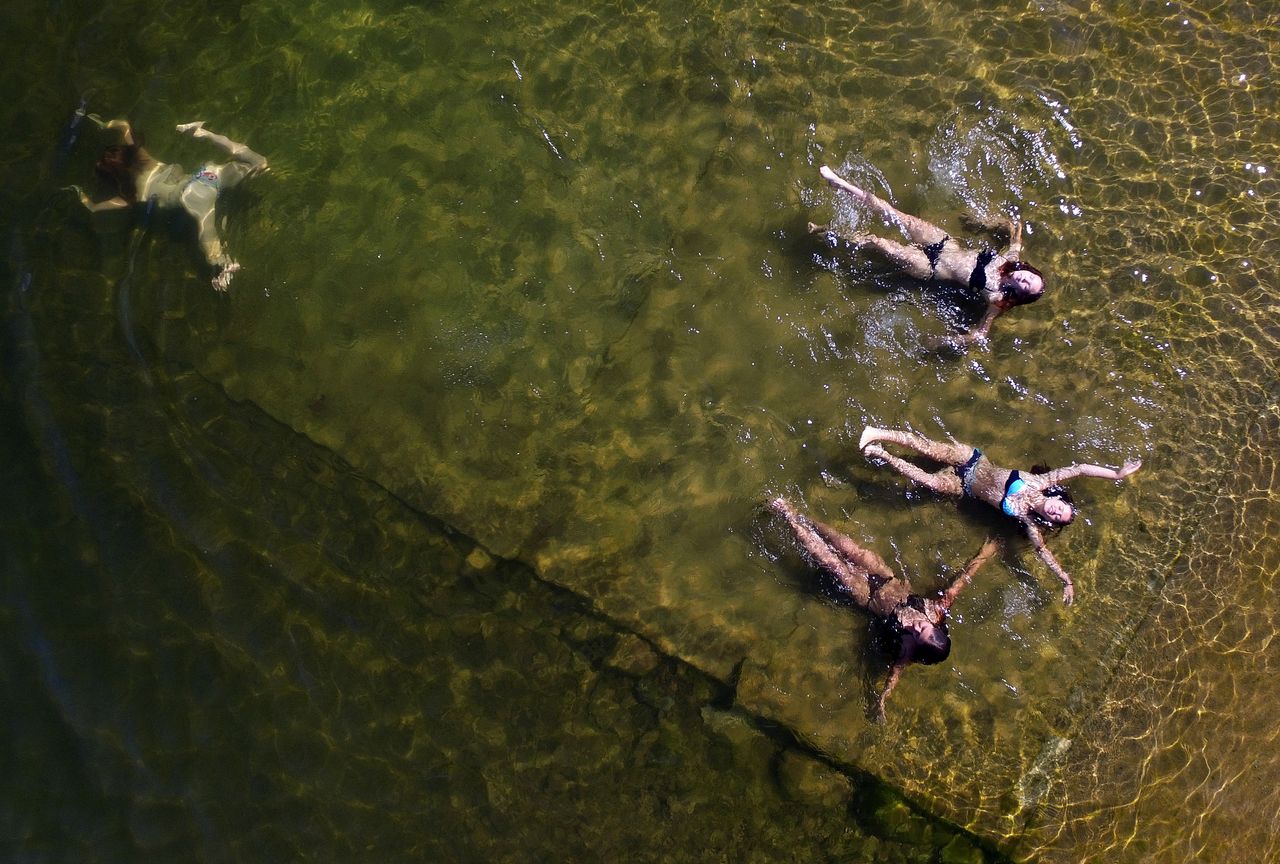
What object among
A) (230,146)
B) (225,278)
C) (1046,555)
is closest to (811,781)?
(1046,555)

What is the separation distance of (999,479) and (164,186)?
701 centimetres

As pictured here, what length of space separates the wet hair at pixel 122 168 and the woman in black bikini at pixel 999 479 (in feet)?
20.3

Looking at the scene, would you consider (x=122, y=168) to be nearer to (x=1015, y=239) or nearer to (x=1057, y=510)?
(x=1015, y=239)

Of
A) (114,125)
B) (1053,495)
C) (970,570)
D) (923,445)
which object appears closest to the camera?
(1053,495)

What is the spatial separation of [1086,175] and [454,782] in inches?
281

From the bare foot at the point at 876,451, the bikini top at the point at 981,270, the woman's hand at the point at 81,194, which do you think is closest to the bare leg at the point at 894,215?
the bikini top at the point at 981,270

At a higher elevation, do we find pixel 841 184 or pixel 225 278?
pixel 841 184

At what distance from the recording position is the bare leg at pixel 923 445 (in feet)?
23.6

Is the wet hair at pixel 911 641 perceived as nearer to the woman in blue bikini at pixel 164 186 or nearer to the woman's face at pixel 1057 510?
the woman's face at pixel 1057 510

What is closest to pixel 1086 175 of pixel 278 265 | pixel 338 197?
pixel 338 197

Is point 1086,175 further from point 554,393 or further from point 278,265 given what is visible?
point 278,265

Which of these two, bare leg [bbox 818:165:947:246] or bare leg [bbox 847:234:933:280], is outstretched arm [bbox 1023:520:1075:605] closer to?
bare leg [bbox 847:234:933:280]

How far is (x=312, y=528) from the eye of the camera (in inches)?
281

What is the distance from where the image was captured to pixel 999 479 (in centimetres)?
702
